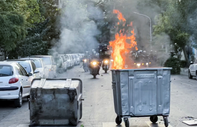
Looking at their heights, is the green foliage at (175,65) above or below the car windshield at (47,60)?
below

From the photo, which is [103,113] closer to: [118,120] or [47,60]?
[118,120]

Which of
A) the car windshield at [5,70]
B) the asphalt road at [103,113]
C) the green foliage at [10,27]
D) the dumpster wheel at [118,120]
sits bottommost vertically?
the asphalt road at [103,113]

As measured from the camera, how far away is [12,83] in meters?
10.5

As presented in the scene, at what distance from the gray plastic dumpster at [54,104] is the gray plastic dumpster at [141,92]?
39.0 inches

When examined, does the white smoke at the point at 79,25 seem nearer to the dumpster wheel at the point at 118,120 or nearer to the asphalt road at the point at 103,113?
the asphalt road at the point at 103,113

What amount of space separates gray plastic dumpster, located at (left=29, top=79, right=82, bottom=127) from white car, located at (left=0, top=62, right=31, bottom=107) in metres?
3.03

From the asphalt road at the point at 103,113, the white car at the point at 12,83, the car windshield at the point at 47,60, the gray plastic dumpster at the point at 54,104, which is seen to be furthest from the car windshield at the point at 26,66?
the car windshield at the point at 47,60

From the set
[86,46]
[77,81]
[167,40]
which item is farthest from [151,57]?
[77,81]

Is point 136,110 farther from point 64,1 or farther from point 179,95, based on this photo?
point 64,1

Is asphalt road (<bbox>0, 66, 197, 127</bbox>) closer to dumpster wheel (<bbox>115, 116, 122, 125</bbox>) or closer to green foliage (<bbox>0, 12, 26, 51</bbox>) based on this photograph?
dumpster wheel (<bbox>115, 116, 122, 125</bbox>)

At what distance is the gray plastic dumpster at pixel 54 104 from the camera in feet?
24.5

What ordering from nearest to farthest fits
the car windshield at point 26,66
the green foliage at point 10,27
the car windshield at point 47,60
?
the car windshield at point 26,66
the green foliage at point 10,27
the car windshield at point 47,60

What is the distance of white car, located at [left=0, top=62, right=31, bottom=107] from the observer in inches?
408

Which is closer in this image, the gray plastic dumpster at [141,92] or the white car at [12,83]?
the gray plastic dumpster at [141,92]
